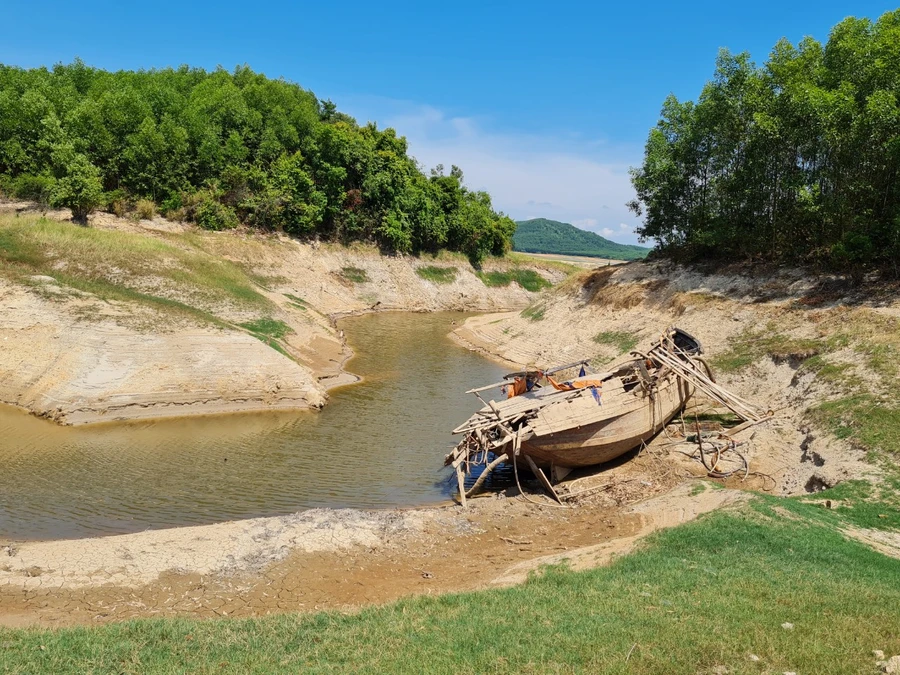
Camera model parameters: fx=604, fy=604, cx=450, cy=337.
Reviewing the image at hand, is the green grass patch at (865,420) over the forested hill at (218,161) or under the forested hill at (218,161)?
under

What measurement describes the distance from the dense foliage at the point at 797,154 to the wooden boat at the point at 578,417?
14.2 meters

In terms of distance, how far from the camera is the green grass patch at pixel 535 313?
49.3 meters

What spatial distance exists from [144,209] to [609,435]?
49.8 metres

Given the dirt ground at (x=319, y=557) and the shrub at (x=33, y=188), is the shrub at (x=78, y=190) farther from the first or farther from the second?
the dirt ground at (x=319, y=557)

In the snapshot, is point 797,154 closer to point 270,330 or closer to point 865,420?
point 865,420

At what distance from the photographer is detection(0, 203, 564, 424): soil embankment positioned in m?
26.3

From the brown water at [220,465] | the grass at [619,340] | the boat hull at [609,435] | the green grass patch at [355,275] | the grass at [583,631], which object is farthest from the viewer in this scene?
the green grass patch at [355,275]

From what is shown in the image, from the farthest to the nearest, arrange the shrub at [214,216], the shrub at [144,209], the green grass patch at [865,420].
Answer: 1. the shrub at [214,216]
2. the shrub at [144,209]
3. the green grass patch at [865,420]

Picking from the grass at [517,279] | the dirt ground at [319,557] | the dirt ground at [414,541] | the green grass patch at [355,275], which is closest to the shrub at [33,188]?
the dirt ground at [414,541]

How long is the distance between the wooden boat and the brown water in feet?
8.32

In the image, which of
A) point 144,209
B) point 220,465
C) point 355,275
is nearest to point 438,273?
point 355,275

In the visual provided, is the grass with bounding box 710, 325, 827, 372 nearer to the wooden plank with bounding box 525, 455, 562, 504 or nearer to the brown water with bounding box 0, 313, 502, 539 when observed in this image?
the brown water with bounding box 0, 313, 502, 539

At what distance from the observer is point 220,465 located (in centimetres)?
2138

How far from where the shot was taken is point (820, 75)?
31.5 metres
